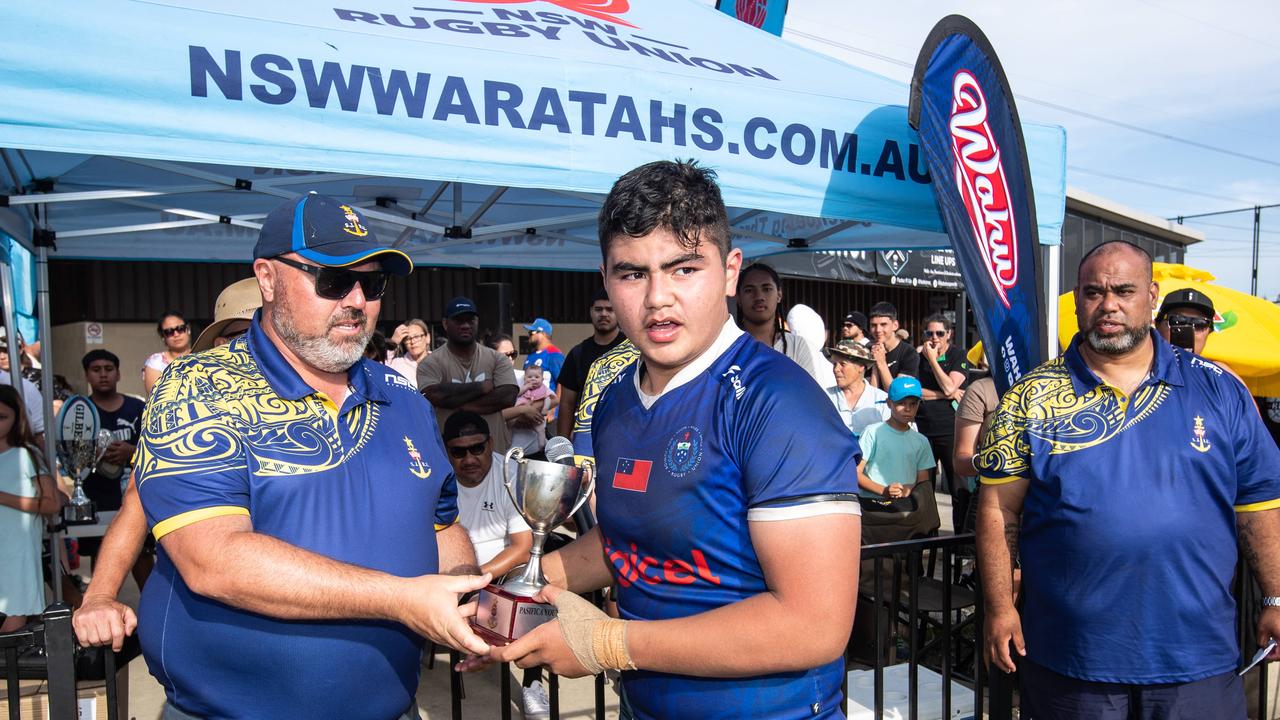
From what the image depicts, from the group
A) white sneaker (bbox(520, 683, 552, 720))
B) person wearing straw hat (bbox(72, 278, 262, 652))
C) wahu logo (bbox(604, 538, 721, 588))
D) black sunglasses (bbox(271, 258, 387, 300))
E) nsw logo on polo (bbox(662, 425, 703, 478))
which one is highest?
black sunglasses (bbox(271, 258, 387, 300))

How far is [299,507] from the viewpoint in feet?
6.13

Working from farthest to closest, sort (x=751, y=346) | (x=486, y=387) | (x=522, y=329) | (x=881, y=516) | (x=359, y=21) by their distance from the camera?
(x=522, y=329), (x=486, y=387), (x=881, y=516), (x=359, y=21), (x=751, y=346)

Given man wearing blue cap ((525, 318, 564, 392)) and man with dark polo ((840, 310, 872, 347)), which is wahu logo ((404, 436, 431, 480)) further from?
man wearing blue cap ((525, 318, 564, 392))

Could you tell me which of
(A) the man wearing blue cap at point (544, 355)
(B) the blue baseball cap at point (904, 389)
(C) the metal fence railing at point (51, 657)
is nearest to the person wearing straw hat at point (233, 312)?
(C) the metal fence railing at point (51, 657)

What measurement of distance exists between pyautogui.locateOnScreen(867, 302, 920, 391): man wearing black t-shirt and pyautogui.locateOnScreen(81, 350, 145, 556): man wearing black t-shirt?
19.1ft

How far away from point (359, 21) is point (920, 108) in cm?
228

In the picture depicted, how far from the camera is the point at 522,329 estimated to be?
15984mm

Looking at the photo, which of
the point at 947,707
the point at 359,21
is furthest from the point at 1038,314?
the point at 359,21

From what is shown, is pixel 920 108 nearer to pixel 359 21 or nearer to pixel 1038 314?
pixel 1038 314

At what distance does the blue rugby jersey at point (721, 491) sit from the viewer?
1455 millimetres

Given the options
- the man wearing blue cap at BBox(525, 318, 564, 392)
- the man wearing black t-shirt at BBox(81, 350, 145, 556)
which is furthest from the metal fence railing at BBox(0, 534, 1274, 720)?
the man wearing blue cap at BBox(525, 318, 564, 392)

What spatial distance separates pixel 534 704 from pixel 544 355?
5.24m

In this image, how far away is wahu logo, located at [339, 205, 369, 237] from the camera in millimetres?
2092

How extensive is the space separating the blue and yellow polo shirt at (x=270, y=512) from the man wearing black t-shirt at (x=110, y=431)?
394cm
